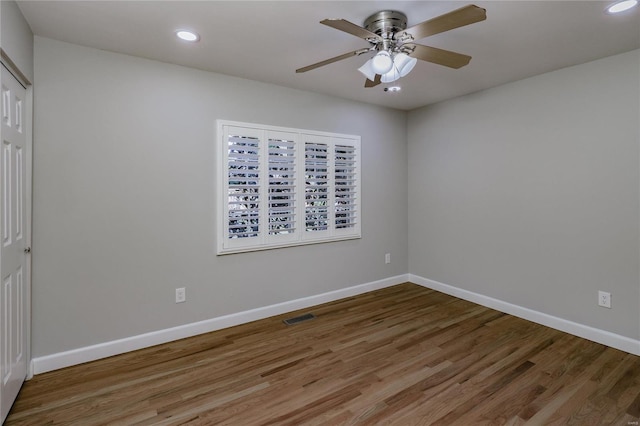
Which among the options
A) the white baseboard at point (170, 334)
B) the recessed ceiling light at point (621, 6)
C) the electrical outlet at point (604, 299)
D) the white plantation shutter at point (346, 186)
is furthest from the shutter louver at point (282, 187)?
the electrical outlet at point (604, 299)

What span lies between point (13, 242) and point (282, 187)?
7.07 ft

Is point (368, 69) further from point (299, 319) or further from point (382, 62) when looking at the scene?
point (299, 319)

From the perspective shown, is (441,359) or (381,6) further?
(441,359)

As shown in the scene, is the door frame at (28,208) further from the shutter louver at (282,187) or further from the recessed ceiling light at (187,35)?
the shutter louver at (282,187)

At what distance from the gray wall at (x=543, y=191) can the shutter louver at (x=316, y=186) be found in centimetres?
149

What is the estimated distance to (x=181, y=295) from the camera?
10.1 feet

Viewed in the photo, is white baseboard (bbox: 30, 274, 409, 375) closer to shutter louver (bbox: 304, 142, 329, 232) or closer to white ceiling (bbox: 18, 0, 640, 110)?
shutter louver (bbox: 304, 142, 329, 232)

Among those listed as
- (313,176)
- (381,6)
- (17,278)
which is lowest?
(17,278)

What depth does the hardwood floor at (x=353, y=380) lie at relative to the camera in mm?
2023

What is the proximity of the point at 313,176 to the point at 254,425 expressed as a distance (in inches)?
98.8

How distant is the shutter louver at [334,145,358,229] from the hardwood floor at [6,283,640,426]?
130 cm

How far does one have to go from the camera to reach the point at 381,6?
2.03m

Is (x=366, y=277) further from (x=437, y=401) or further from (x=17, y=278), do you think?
(x=17, y=278)

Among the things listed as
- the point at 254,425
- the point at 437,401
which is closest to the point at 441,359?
the point at 437,401
